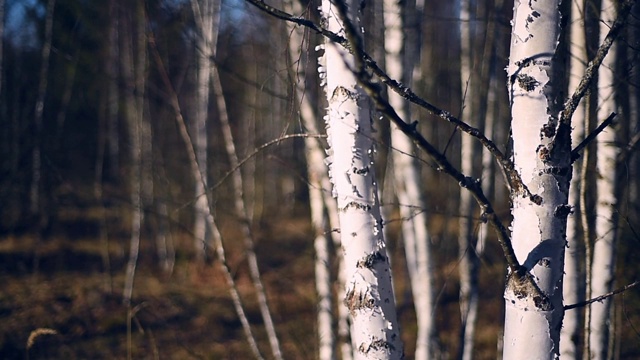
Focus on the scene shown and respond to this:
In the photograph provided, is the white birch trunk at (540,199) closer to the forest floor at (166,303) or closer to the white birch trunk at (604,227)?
the white birch trunk at (604,227)

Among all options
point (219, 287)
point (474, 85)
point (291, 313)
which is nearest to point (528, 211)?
point (474, 85)

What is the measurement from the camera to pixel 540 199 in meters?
1.78

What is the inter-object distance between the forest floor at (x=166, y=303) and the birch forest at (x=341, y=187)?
47 millimetres

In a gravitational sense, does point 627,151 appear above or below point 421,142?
above

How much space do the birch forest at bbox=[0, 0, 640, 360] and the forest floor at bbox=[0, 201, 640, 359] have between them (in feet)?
0.16

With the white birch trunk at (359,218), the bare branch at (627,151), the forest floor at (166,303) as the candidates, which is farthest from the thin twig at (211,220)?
the bare branch at (627,151)

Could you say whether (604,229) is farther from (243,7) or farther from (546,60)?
(243,7)

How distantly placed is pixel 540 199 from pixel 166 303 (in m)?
Answer: 7.87

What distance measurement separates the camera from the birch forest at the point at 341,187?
1.82 meters

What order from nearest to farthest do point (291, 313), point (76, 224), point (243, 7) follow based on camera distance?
point (243, 7)
point (291, 313)
point (76, 224)

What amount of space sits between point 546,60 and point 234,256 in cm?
980

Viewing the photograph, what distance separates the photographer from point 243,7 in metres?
4.01

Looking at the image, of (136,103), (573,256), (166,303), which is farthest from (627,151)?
(136,103)

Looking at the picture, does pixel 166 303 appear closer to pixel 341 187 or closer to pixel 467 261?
pixel 467 261
